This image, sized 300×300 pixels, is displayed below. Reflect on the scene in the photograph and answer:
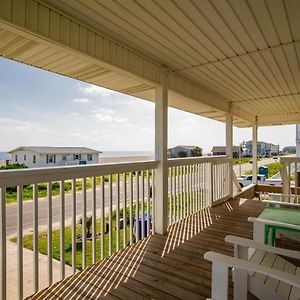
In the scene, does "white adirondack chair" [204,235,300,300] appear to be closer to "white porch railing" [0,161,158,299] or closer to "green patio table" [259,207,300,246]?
"green patio table" [259,207,300,246]

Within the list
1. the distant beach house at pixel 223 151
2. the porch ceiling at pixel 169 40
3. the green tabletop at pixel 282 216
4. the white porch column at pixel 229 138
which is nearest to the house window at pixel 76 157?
the porch ceiling at pixel 169 40

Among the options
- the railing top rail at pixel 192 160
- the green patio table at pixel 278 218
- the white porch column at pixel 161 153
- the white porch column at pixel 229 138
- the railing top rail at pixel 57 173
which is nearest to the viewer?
the railing top rail at pixel 57 173

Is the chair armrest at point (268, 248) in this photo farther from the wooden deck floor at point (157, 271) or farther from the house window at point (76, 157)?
the house window at point (76, 157)

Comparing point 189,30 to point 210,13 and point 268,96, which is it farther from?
point 268,96

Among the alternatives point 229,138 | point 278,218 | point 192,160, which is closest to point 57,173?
point 278,218

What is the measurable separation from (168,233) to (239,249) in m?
2.18

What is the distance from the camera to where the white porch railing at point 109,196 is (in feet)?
6.68

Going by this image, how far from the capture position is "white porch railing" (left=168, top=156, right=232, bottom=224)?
425 centimetres

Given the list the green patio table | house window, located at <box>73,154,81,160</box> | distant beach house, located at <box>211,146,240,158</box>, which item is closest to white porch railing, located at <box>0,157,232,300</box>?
house window, located at <box>73,154,81,160</box>

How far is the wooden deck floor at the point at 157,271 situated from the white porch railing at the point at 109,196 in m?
0.17

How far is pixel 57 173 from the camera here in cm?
226

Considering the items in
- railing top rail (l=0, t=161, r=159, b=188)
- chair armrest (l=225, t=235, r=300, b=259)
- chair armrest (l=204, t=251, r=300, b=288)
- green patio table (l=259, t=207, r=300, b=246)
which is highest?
railing top rail (l=0, t=161, r=159, b=188)

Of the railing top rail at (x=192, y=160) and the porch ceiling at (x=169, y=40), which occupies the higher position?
the porch ceiling at (x=169, y=40)

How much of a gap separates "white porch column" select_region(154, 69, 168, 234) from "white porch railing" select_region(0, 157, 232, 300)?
9 centimetres
